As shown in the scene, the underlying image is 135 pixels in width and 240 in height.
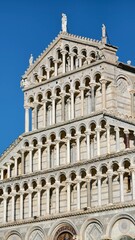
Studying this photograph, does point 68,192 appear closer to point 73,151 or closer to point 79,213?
point 79,213

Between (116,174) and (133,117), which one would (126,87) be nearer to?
(133,117)

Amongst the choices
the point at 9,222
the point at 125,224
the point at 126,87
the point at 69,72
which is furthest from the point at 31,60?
the point at 125,224

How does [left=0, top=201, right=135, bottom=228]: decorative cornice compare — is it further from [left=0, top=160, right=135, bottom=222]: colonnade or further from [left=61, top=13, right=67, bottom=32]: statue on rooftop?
[left=61, top=13, right=67, bottom=32]: statue on rooftop

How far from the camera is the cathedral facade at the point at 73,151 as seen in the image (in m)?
43.4

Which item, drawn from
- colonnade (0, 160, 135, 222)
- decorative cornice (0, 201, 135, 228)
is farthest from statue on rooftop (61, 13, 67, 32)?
decorative cornice (0, 201, 135, 228)

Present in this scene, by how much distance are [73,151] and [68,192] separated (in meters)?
3.34

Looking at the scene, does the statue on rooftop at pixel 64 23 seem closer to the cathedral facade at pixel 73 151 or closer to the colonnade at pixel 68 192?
the cathedral facade at pixel 73 151

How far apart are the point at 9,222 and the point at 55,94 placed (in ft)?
32.4

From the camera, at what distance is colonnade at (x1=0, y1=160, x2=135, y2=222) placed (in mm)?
43188

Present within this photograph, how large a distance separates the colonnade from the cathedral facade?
2.5 inches

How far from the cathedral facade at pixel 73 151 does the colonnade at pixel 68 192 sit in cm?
6

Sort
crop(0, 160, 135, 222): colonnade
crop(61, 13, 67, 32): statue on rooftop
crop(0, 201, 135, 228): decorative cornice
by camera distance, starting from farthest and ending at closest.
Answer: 1. crop(61, 13, 67, 32): statue on rooftop
2. crop(0, 160, 135, 222): colonnade
3. crop(0, 201, 135, 228): decorative cornice

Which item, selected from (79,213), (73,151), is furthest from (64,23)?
(79,213)

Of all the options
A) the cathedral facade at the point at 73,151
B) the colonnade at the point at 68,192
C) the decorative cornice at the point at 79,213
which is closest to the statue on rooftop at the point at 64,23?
the cathedral facade at the point at 73,151
